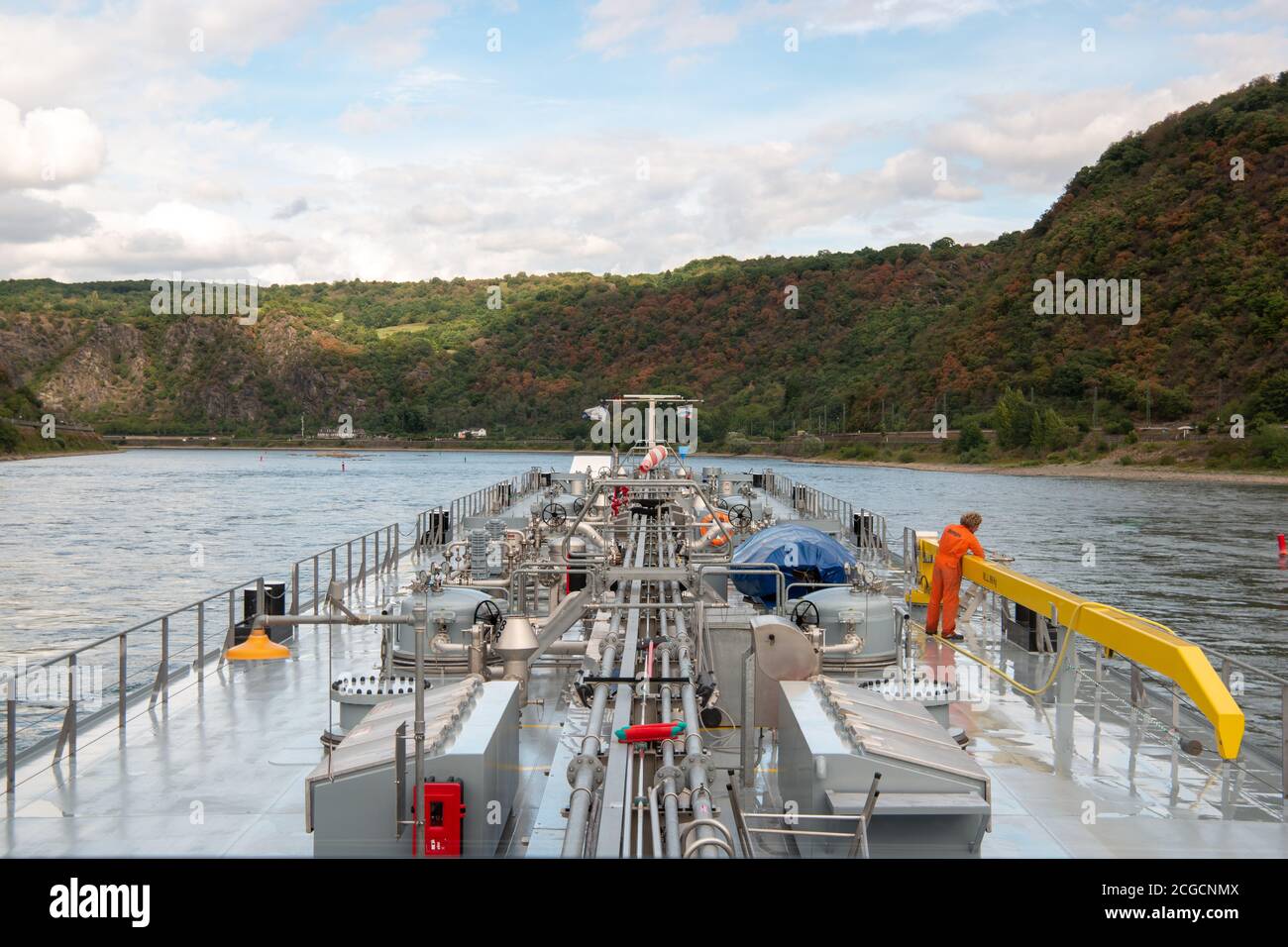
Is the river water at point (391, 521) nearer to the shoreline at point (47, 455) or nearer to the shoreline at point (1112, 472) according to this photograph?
the shoreline at point (1112, 472)

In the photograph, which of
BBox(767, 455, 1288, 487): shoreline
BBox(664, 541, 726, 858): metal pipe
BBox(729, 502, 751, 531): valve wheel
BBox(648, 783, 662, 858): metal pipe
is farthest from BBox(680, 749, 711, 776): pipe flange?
BBox(767, 455, 1288, 487): shoreline

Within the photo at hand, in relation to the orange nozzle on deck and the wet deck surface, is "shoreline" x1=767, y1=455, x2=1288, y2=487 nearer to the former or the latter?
the wet deck surface

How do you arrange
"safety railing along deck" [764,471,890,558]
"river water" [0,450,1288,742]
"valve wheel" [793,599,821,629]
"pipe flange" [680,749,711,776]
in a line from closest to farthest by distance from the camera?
"pipe flange" [680,749,711,776]
"valve wheel" [793,599,821,629]
"safety railing along deck" [764,471,890,558]
"river water" [0,450,1288,742]

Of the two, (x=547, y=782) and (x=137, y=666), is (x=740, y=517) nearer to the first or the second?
(x=137, y=666)

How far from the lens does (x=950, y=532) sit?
45.3 feet

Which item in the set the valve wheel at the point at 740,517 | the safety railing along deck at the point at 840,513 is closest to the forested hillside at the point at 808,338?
the safety railing along deck at the point at 840,513

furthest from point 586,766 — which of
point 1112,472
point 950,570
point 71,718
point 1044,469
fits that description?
point 1044,469

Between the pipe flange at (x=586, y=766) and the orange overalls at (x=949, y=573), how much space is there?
27.0ft

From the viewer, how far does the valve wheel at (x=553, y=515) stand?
2409 cm

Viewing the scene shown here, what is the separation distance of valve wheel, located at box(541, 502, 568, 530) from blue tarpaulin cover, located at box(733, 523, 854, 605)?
358 inches

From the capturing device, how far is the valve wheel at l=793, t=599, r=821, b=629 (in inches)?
451

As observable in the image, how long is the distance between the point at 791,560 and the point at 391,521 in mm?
48384
